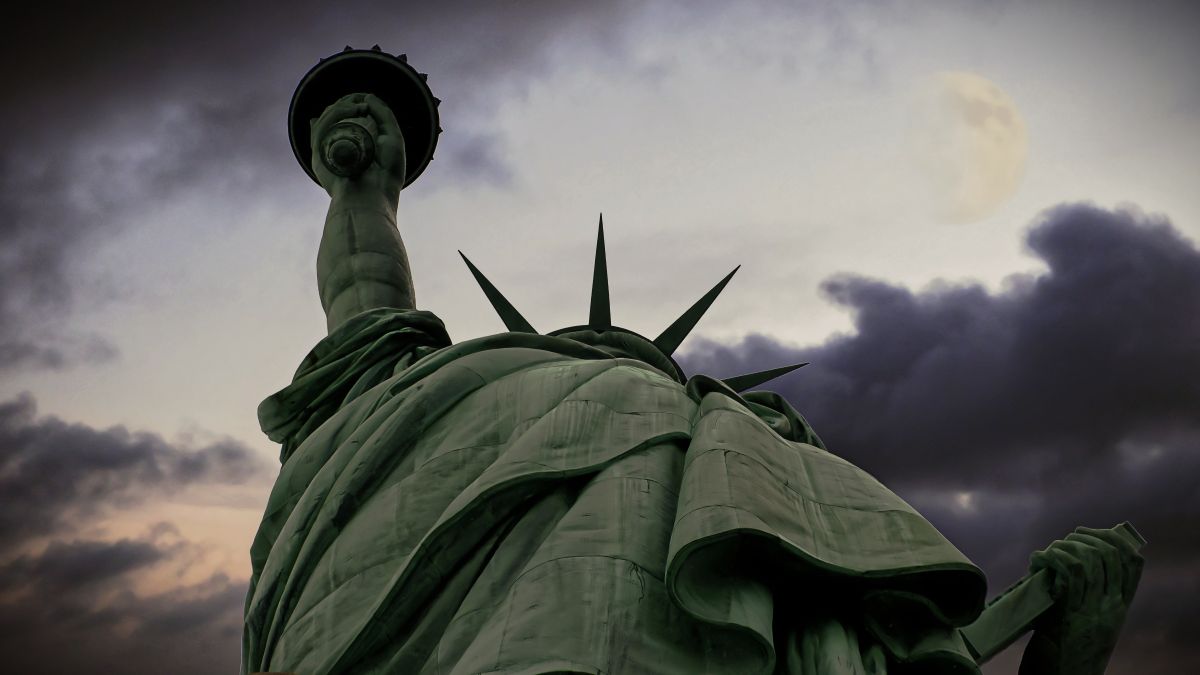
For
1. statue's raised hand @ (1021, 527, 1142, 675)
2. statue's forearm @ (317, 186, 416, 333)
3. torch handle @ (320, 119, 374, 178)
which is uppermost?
torch handle @ (320, 119, 374, 178)

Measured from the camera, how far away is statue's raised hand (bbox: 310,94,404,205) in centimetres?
994

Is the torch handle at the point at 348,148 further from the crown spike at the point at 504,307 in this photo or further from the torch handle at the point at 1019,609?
the torch handle at the point at 1019,609

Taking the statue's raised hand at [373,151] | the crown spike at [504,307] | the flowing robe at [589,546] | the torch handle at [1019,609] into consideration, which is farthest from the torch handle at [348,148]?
the torch handle at [1019,609]

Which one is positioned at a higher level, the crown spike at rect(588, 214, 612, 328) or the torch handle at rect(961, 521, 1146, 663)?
the crown spike at rect(588, 214, 612, 328)

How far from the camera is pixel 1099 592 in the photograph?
5.86 metres

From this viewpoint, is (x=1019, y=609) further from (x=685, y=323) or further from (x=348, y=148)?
(x=348, y=148)

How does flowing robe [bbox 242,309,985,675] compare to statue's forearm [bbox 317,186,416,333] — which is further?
statue's forearm [bbox 317,186,416,333]

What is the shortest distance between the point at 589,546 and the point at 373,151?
569 centimetres

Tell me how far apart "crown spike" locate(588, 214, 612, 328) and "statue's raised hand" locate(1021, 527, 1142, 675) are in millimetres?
3395

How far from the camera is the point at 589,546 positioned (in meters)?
4.98

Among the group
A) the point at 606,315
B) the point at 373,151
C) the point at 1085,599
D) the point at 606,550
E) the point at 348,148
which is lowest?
the point at 1085,599

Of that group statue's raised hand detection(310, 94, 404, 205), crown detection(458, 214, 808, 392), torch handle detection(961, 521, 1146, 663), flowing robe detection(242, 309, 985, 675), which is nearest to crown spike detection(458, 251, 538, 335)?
crown detection(458, 214, 808, 392)

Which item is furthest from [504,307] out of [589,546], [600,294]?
[589,546]

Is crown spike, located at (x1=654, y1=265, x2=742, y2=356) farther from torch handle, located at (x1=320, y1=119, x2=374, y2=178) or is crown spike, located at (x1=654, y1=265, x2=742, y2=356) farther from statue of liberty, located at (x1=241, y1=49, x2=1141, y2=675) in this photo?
torch handle, located at (x1=320, y1=119, x2=374, y2=178)
